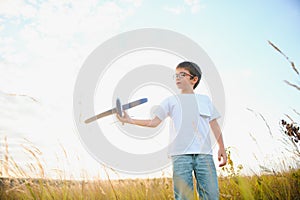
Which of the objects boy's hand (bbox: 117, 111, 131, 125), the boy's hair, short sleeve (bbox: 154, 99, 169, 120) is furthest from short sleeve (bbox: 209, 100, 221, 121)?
boy's hand (bbox: 117, 111, 131, 125)

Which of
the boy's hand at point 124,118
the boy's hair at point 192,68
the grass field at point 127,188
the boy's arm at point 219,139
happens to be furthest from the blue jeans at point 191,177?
the boy's hair at point 192,68

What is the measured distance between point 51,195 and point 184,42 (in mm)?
3360

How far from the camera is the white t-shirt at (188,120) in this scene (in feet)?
9.25

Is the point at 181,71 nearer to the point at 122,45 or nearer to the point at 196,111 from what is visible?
the point at 196,111

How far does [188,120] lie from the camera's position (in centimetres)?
299

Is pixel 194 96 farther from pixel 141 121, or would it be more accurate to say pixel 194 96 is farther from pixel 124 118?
pixel 124 118

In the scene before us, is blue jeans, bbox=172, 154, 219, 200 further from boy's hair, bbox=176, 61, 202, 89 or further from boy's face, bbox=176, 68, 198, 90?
boy's hair, bbox=176, 61, 202, 89

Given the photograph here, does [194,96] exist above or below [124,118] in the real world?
above

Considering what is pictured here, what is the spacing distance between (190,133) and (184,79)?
71cm

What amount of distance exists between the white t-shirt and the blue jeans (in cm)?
8

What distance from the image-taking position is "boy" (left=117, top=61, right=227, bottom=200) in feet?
8.77

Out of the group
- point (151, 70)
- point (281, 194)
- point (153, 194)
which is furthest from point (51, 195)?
point (151, 70)

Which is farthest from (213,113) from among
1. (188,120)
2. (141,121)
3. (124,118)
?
(124,118)

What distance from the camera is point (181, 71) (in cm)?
331
